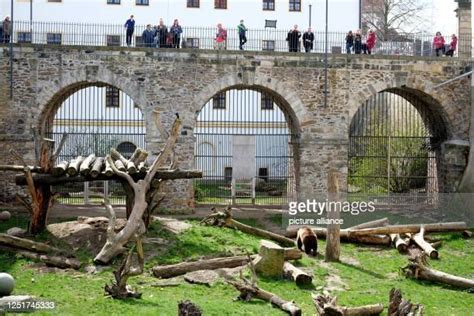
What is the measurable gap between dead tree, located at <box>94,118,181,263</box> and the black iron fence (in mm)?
7292

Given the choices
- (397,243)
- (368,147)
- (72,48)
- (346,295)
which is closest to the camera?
(346,295)

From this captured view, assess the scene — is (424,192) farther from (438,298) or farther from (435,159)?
(438,298)

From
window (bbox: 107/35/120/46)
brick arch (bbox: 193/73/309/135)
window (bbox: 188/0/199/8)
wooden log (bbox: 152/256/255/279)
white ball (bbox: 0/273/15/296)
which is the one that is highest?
window (bbox: 188/0/199/8)

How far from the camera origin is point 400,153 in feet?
85.8

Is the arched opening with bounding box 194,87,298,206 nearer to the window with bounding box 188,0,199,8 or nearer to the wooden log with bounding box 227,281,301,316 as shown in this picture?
the window with bounding box 188,0,199,8

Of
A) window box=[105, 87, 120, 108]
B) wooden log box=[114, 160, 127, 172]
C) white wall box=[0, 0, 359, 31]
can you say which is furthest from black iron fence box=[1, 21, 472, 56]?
wooden log box=[114, 160, 127, 172]

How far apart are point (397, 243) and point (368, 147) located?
8.85 meters

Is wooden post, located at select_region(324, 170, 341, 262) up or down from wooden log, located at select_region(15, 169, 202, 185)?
down

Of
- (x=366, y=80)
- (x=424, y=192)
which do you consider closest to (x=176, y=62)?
(x=366, y=80)

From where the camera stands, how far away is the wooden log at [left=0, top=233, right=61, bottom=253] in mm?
15277

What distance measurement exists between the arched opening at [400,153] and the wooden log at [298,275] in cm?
1096

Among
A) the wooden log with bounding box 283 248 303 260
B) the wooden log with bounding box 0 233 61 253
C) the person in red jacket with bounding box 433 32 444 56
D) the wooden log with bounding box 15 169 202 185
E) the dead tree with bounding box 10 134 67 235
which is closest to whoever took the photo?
the wooden log with bounding box 0 233 61 253

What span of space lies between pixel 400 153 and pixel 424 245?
9382 millimetres

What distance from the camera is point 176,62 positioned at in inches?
860
